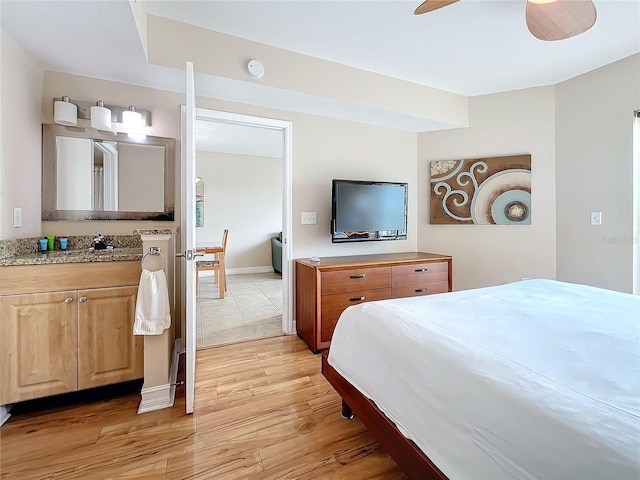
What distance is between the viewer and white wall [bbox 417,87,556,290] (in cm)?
306

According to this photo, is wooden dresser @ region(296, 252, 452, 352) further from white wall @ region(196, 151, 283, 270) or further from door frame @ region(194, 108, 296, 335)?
white wall @ region(196, 151, 283, 270)

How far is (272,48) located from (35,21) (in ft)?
4.81

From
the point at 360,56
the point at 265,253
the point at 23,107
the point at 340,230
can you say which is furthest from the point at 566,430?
the point at 265,253

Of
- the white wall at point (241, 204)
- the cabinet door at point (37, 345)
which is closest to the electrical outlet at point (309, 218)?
the cabinet door at point (37, 345)

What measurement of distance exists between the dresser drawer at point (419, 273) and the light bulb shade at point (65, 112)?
2.86 m

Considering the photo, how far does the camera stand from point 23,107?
190 centimetres

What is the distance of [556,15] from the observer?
1701 mm

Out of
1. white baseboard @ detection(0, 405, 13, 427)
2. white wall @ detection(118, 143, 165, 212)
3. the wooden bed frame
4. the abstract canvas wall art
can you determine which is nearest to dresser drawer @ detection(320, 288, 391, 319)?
the wooden bed frame

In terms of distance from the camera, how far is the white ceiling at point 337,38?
1.73 meters

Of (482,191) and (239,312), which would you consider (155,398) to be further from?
(482,191)

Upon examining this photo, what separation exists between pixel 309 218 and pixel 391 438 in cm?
221

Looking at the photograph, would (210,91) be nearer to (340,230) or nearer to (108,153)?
(108,153)

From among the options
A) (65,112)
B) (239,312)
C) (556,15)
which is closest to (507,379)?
(556,15)

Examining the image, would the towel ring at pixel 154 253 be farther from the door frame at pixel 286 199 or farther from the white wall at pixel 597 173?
the white wall at pixel 597 173
